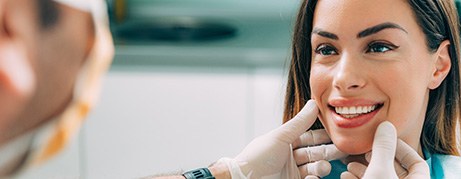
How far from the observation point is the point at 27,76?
1.59 feet

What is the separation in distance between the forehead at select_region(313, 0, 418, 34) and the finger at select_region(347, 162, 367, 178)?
0.48 feet

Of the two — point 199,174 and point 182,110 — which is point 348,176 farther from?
point 182,110

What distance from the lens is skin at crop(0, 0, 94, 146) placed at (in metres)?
0.49

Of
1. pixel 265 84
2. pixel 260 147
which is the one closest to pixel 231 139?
pixel 265 84

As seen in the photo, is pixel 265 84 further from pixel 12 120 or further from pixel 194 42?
pixel 12 120

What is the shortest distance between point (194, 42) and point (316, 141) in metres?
0.95

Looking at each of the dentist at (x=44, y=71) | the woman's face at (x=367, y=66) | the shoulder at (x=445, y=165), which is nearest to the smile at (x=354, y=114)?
the woman's face at (x=367, y=66)

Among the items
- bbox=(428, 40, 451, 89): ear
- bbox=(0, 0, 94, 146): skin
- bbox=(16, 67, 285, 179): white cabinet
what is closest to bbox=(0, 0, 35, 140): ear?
bbox=(0, 0, 94, 146): skin

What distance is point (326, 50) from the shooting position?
0.94 m

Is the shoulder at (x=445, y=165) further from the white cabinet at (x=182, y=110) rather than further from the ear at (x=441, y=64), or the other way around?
the white cabinet at (x=182, y=110)

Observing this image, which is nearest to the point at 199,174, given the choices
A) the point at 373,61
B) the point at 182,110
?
the point at 373,61

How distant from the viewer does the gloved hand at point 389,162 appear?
2.84ft

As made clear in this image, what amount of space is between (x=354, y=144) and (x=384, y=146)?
0.05m

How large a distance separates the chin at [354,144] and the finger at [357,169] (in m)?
0.01
